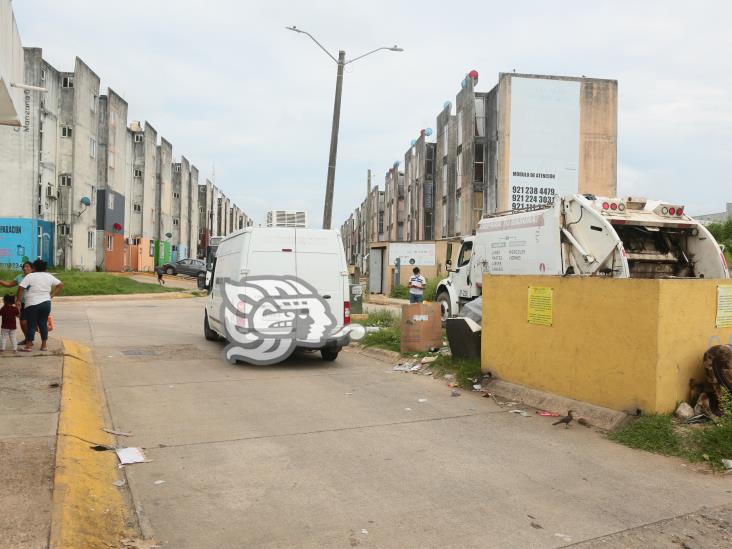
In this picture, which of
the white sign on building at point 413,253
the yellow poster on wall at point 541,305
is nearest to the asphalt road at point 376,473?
the yellow poster on wall at point 541,305

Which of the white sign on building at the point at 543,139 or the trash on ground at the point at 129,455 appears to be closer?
the trash on ground at the point at 129,455

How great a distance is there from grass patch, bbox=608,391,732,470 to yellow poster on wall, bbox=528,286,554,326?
177 centimetres

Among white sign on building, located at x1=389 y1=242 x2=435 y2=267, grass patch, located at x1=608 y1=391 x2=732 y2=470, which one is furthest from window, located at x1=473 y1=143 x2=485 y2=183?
grass patch, located at x1=608 y1=391 x2=732 y2=470

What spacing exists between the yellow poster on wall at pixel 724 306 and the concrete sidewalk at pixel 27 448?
6524mm

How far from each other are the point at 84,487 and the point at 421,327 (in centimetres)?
781

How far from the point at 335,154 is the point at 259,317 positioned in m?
8.92

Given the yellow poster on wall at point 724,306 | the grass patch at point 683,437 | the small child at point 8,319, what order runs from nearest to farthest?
the grass patch at point 683,437
the yellow poster on wall at point 724,306
the small child at point 8,319

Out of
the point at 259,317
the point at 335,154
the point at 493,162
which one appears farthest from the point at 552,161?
the point at 259,317

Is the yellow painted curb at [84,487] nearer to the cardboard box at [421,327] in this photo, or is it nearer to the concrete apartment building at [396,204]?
the cardboard box at [421,327]

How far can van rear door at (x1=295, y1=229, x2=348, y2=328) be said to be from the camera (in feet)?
35.0

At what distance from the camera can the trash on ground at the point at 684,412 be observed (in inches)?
241

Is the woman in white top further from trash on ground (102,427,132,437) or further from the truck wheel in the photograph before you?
the truck wheel

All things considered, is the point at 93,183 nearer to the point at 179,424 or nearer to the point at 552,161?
the point at 552,161

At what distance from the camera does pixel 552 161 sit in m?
37.6
